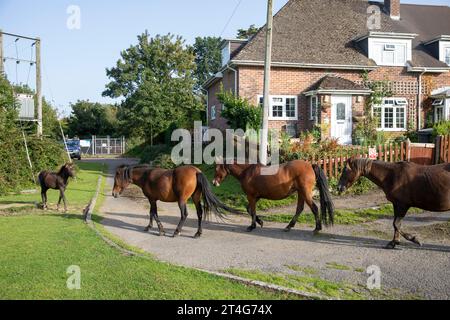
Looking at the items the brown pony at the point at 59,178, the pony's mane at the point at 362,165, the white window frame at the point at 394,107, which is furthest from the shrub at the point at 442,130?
the brown pony at the point at 59,178

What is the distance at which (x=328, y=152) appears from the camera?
1588 centimetres

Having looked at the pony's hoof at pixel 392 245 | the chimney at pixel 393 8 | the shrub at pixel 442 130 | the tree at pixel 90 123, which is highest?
the chimney at pixel 393 8

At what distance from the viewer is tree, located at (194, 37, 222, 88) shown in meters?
81.3

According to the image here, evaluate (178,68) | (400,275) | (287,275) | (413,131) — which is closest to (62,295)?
(287,275)

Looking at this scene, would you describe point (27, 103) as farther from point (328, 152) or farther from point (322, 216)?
point (322, 216)

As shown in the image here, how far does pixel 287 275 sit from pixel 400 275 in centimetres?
174

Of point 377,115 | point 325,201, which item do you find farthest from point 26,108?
point 325,201

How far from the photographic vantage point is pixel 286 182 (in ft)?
32.6

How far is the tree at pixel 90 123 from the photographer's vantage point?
6022 centimetres

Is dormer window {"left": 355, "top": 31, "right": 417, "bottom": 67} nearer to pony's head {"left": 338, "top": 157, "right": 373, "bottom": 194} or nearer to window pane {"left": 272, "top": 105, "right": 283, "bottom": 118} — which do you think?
window pane {"left": 272, "top": 105, "right": 283, "bottom": 118}

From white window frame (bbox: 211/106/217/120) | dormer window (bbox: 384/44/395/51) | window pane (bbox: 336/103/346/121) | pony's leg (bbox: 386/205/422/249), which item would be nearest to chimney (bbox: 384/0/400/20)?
dormer window (bbox: 384/44/395/51)

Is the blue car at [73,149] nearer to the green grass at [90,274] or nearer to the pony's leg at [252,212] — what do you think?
the green grass at [90,274]

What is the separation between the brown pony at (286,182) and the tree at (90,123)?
52.0 m

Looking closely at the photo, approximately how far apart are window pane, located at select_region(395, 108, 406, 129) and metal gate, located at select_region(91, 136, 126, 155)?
3889 cm
